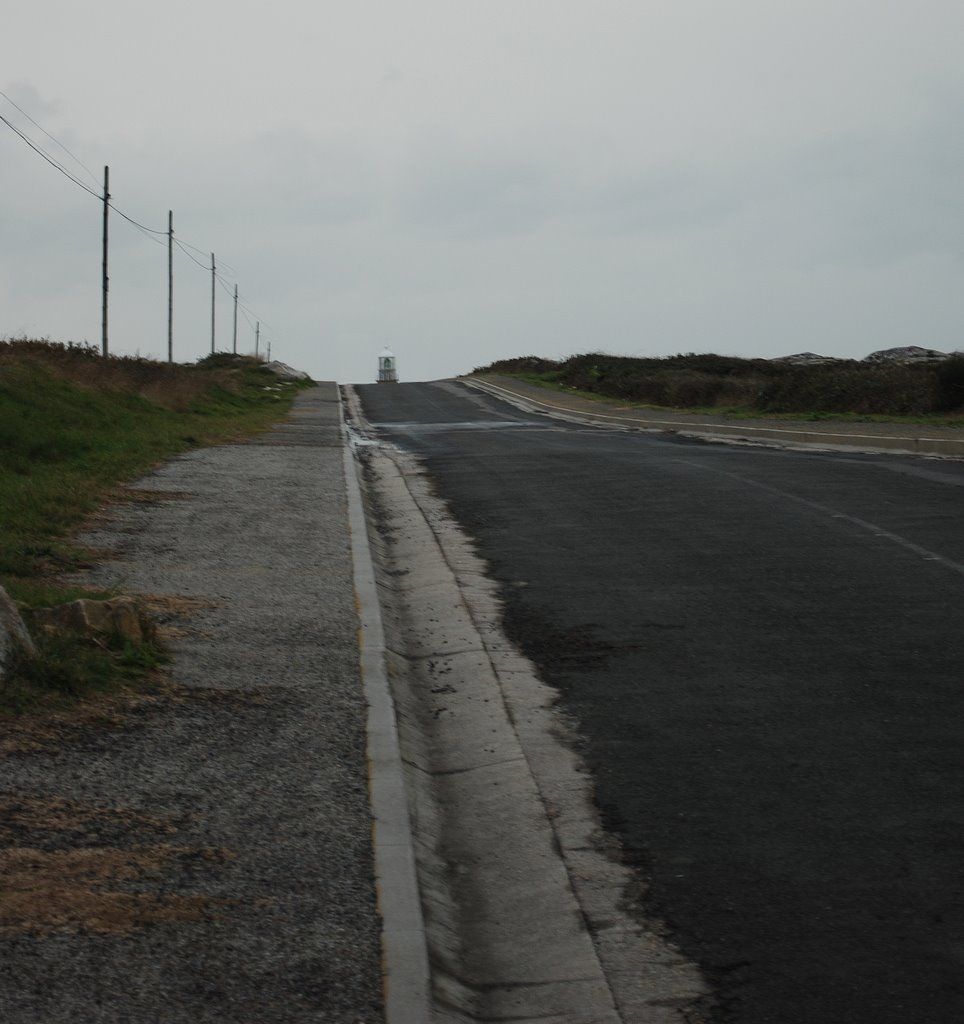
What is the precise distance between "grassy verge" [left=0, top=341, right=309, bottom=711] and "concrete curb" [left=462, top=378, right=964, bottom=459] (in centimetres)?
902

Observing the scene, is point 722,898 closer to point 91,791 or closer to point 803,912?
point 803,912

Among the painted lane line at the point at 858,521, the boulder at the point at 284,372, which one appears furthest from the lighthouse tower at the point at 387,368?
the painted lane line at the point at 858,521

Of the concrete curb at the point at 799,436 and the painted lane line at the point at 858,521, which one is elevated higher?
the concrete curb at the point at 799,436

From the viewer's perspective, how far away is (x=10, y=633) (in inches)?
267

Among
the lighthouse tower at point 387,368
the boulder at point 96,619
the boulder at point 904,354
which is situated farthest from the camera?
the lighthouse tower at point 387,368

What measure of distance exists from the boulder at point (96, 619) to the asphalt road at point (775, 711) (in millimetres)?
2370

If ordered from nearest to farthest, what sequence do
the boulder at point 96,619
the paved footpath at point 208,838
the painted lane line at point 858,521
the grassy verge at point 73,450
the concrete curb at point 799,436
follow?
the paved footpath at point 208,838 → the grassy verge at point 73,450 → the boulder at point 96,619 → the painted lane line at point 858,521 → the concrete curb at point 799,436

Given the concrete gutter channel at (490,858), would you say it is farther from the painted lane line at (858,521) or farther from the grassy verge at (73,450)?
the painted lane line at (858,521)

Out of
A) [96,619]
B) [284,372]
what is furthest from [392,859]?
A: [284,372]

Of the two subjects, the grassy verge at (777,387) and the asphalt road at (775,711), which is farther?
the grassy verge at (777,387)

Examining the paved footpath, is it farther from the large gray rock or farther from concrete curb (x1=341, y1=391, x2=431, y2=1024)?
the large gray rock

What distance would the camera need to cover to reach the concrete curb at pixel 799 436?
22.7 metres

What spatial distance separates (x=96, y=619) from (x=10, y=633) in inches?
39.2

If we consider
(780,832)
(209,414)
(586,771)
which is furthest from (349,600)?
(209,414)
